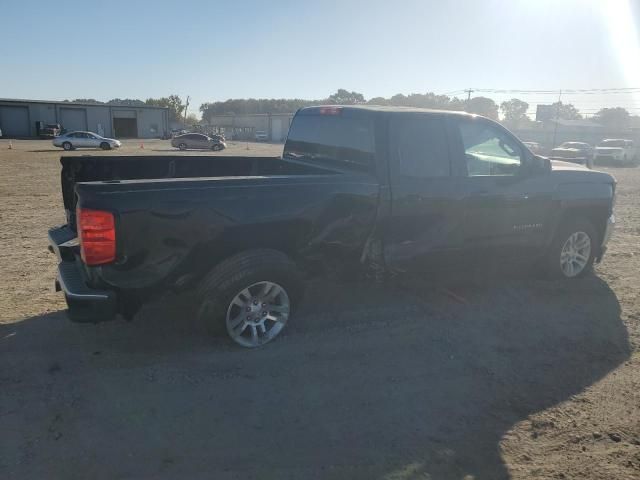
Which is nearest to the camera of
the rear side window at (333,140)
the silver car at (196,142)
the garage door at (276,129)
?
the rear side window at (333,140)

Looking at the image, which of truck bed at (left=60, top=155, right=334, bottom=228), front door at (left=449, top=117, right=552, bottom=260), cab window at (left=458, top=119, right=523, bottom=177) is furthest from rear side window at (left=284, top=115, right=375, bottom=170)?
cab window at (left=458, top=119, right=523, bottom=177)

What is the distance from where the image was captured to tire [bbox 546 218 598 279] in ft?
20.2

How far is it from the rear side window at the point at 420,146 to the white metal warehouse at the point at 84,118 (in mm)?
67666

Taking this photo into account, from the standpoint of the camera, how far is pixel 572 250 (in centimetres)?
639

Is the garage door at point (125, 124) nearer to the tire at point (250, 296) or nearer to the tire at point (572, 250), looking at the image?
the tire at point (572, 250)

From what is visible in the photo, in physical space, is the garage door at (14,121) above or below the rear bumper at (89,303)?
above

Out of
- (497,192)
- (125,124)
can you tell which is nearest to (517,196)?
(497,192)

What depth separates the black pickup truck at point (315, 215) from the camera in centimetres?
371

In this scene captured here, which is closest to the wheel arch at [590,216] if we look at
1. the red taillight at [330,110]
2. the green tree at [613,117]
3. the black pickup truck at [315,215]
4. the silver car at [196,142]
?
the black pickup truck at [315,215]

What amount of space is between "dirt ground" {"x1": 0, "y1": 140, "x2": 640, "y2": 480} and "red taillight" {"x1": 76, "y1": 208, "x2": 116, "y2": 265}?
3.06 feet

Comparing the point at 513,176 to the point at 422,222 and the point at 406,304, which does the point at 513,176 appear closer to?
the point at 422,222

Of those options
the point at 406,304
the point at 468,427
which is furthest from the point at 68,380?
the point at 406,304

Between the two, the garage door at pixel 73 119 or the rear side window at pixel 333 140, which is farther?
the garage door at pixel 73 119

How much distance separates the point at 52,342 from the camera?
14.3ft
